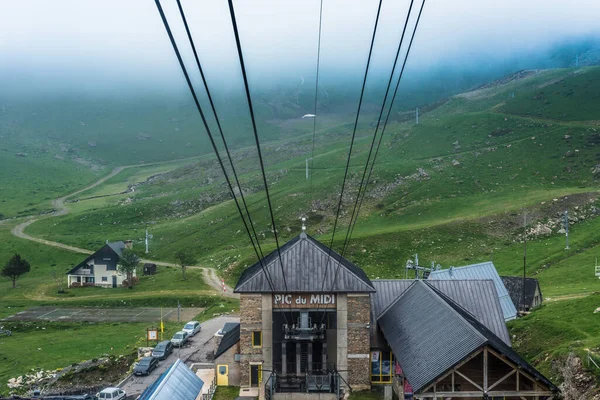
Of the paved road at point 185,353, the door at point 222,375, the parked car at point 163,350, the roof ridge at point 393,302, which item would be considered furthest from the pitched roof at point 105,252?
the roof ridge at point 393,302

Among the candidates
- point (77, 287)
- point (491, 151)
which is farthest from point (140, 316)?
point (491, 151)

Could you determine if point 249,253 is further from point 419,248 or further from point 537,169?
point 537,169

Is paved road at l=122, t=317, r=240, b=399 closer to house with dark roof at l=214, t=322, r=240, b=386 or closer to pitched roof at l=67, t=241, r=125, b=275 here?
house with dark roof at l=214, t=322, r=240, b=386

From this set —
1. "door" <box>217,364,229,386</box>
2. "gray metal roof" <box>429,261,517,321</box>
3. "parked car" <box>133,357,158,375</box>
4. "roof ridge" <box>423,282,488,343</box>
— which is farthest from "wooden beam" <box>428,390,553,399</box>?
"parked car" <box>133,357,158,375</box>

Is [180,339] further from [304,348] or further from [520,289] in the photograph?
[520,289]

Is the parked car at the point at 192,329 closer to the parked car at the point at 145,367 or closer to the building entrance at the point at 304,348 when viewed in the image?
the parked car at the point at 145,367

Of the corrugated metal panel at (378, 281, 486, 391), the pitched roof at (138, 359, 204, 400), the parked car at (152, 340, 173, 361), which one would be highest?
the corrugated metal panel at (378, 281, 486, 391)
